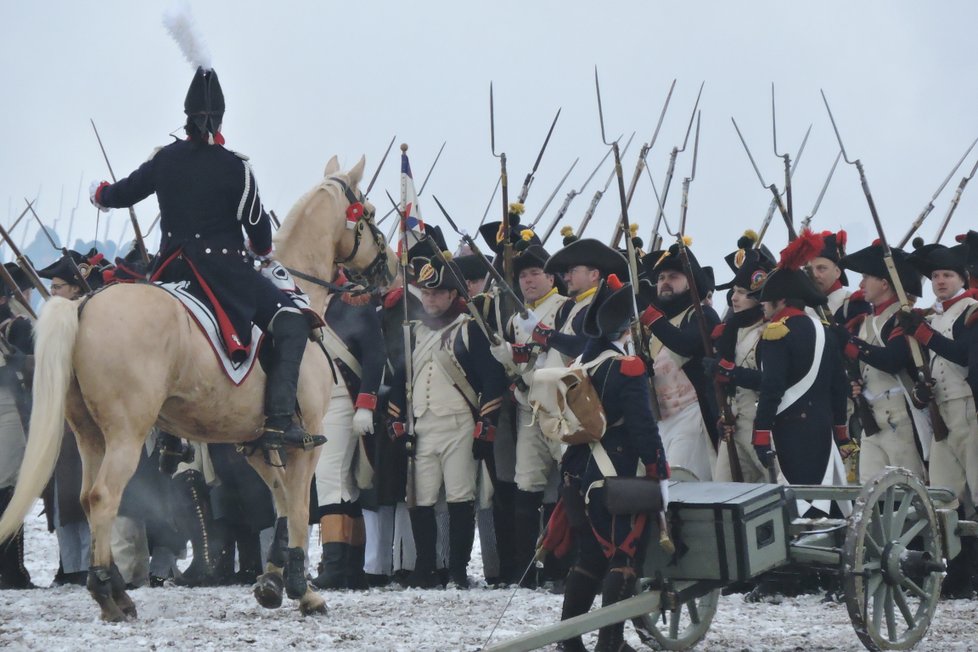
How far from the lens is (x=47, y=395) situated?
21.2 ft

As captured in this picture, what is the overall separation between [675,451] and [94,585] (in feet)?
11.8

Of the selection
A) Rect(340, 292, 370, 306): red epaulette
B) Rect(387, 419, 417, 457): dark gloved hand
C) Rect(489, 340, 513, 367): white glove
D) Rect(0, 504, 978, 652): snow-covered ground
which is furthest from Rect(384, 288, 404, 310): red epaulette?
Rect(0, 504, 978, 652): snow-covered ground

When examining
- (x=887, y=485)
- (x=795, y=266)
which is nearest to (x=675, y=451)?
(x=795, y=266)

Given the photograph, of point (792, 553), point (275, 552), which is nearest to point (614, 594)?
point (792, 553)

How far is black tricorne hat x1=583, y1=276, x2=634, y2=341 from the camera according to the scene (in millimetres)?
5948

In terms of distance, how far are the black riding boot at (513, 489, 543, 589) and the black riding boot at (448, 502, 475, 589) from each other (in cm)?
33

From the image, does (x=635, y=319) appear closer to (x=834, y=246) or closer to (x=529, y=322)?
(x=529, y=322)

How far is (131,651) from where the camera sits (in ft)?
19.2

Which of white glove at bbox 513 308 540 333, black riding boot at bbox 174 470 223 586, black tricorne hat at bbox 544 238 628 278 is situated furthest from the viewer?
black riding boot at bbox 174 470 223 586

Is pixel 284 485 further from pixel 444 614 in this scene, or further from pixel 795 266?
pixel 795 266

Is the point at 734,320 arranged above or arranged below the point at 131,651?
above

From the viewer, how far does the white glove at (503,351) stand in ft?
28.3

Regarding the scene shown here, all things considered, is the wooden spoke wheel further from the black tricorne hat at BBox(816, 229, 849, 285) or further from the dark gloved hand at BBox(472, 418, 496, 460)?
the black tricorne hat at BBox(816, 229, 849, 285)

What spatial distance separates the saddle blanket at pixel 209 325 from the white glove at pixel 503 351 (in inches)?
78.2
